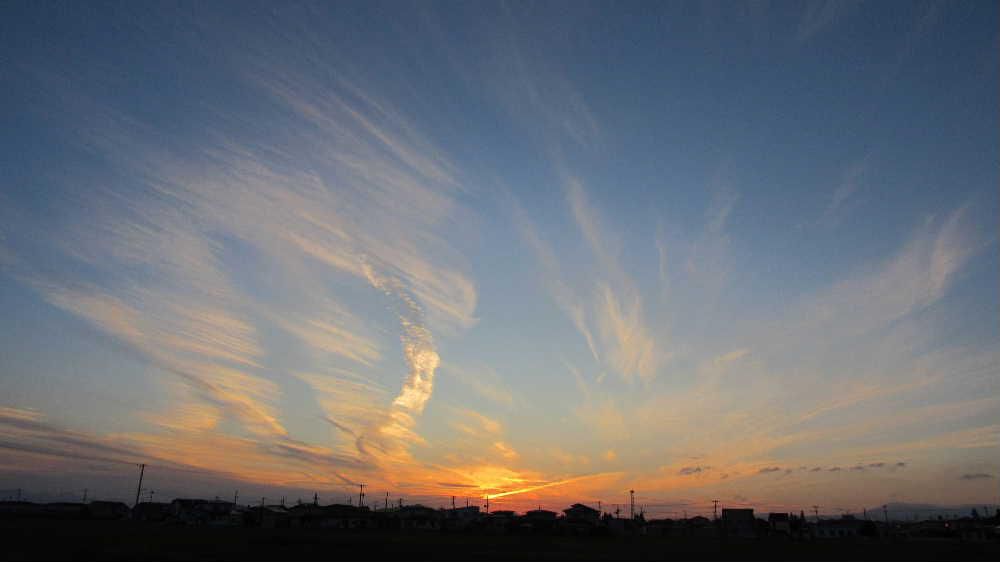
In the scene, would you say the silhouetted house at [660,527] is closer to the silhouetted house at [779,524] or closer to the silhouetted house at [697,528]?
the silhouetted house at [697,528]

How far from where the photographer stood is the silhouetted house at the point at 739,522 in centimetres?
11812

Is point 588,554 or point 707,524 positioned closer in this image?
point 588,554

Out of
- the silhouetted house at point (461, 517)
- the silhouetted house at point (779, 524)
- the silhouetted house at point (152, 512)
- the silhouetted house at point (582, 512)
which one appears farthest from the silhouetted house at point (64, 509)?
the silhouetted house at point (779, 524)

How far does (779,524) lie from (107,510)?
138 meters

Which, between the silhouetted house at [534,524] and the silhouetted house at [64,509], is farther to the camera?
the silhouetted house at [64,509]

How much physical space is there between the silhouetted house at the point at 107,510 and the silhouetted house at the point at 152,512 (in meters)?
2.86

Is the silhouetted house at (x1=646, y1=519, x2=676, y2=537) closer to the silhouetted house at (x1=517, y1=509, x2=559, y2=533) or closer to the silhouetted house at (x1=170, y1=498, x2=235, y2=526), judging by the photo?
the silhouetted house at (x1=517, y1=509, x2=559, y2=533)

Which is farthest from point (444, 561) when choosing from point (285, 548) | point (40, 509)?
point (40, 509)

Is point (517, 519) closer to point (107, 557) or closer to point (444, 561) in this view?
point (444, 561)

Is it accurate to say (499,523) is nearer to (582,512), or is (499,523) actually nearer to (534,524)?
(534,524)

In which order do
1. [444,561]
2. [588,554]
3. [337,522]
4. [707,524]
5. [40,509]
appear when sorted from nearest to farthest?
[444,561]
[588,554]
[337,522]
[40,509]
[707,524]

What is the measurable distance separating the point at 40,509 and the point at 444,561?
129855mm

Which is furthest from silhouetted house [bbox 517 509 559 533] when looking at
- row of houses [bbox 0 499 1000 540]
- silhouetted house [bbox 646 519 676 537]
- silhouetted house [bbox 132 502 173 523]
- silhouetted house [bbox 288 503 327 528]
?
silhouetted house [bbox 132 502 173 523]

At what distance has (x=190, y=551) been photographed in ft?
152
